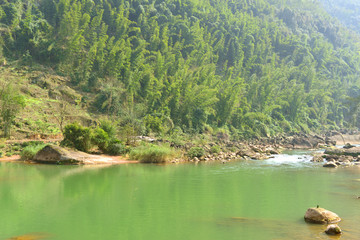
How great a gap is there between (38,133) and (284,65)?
5301 cm

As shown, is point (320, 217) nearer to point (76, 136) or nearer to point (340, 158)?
point (76, 136)

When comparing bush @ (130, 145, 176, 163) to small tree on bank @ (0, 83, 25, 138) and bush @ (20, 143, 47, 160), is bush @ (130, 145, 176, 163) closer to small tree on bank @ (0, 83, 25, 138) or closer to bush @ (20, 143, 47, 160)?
bush @ (20, 143, 47, 160)

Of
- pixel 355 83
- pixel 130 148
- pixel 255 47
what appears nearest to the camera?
pixel 130 148

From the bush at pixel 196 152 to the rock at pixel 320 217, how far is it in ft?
52.2

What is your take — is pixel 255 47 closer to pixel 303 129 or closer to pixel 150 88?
pixel 303 129

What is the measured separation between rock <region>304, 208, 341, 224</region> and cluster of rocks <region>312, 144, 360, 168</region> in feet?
47.6

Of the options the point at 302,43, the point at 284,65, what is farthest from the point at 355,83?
the point at 284,65

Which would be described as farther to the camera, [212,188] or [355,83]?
[355,83]

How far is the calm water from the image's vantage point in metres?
7.29

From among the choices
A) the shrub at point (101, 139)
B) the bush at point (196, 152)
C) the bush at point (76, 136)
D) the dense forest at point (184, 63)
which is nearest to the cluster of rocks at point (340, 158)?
the bush at point (196, 152)

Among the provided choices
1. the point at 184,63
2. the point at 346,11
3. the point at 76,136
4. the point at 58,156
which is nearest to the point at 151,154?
the point at 76,136

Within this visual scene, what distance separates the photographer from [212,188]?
1302cm

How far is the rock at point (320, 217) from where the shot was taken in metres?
8.02

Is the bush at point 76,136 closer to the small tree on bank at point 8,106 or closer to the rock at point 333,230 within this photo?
the small tree on bank at point 8,106
